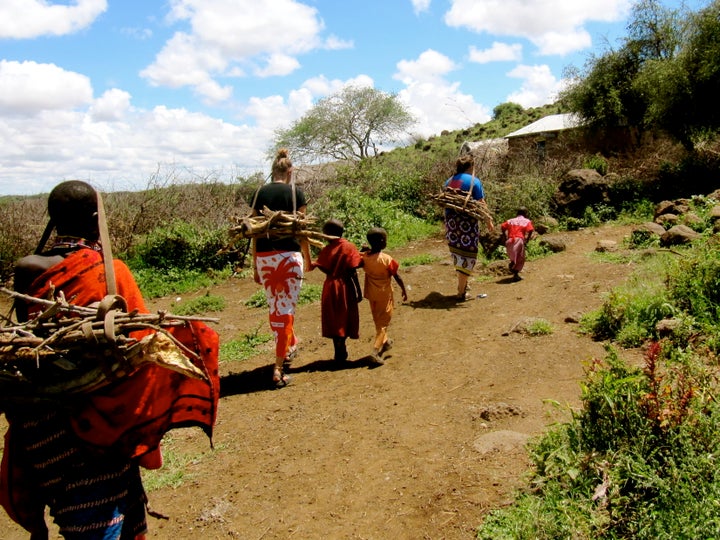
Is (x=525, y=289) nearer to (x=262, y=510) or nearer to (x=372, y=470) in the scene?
(x=372, y=470)

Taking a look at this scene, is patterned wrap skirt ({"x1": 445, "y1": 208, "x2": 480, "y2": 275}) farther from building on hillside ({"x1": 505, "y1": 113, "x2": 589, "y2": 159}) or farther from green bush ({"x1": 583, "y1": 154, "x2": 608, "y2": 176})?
building on hillside ({"x1": 505, "y1": 113, "x2": 589, "y2": 159})

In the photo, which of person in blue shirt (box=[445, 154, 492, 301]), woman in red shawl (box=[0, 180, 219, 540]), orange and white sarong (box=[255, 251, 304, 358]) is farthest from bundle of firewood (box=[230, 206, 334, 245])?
person in blue shirt (box=[445, 154, 492, 301])

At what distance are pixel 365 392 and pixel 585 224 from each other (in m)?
8.16

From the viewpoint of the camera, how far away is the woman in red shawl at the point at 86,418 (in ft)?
6.98

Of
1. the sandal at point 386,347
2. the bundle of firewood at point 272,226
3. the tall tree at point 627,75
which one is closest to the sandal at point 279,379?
the sandal at point 386,347

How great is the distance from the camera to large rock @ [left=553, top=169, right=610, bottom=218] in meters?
11.8

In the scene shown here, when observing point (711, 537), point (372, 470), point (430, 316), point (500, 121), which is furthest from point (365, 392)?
point (500, 121)

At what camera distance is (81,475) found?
215 centimetres

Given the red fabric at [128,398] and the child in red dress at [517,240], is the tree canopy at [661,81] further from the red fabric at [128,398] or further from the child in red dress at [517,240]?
the red fabric at [128,398]

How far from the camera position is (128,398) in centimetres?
215

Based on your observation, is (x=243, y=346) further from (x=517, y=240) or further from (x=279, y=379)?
(x=517, y=240)

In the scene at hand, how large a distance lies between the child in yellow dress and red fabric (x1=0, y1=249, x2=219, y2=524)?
3.23m

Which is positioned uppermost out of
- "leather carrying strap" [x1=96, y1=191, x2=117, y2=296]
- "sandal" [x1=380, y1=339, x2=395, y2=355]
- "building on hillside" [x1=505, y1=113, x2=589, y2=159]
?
"building on hillside" [x1=505, y1=113, x2=589, y2=159]

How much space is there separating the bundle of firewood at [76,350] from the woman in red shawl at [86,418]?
0.29 feet
